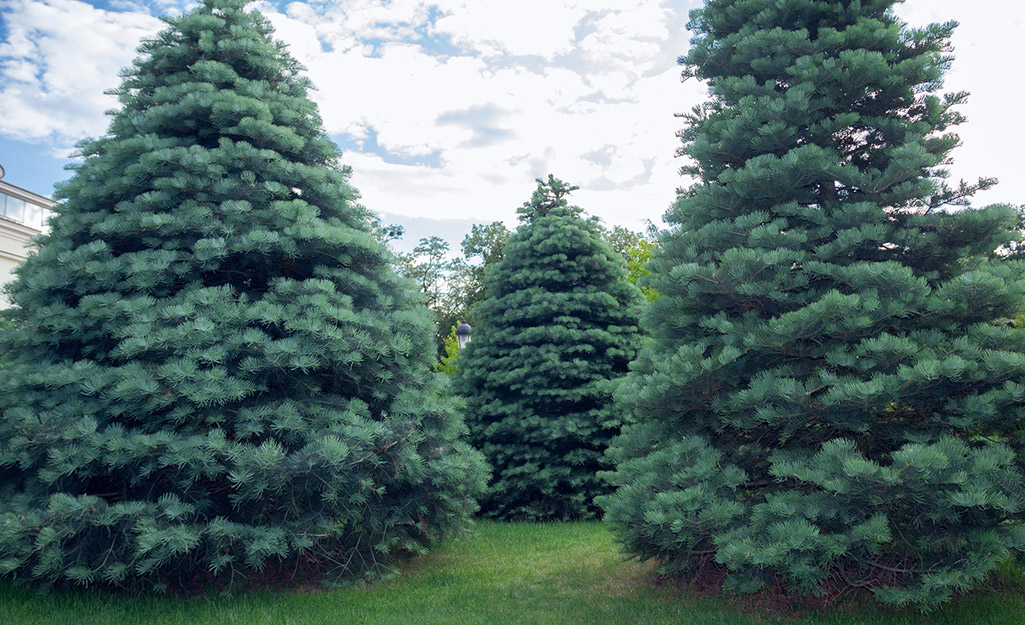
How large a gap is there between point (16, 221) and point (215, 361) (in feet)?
45.0

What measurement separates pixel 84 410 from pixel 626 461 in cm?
434

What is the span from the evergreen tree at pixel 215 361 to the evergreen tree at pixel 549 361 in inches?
131

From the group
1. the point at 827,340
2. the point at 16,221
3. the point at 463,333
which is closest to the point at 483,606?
the point at 827,340

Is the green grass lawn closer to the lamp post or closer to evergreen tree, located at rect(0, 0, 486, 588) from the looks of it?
evergreen tree, located at rect(0, 0, 486, 588)

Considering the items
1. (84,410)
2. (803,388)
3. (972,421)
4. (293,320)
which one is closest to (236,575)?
(84,410)

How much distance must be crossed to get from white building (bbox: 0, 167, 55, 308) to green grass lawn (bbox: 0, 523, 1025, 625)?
12.1m

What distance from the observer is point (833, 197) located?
5.53m

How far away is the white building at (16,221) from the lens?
14672 millimetres

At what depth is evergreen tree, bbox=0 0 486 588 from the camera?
4980mm

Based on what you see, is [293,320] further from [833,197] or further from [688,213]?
[833,197]

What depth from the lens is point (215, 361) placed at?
16.7 ft

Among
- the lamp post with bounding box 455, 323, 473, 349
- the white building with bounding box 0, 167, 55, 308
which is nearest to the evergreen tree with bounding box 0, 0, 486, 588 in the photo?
the lamp post with bounding box 455, 323, 473, 349

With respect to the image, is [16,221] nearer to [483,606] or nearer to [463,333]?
[463,333]

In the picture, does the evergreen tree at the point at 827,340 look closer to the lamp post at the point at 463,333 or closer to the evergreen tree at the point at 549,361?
the evergreen tree at the point at 549,361
